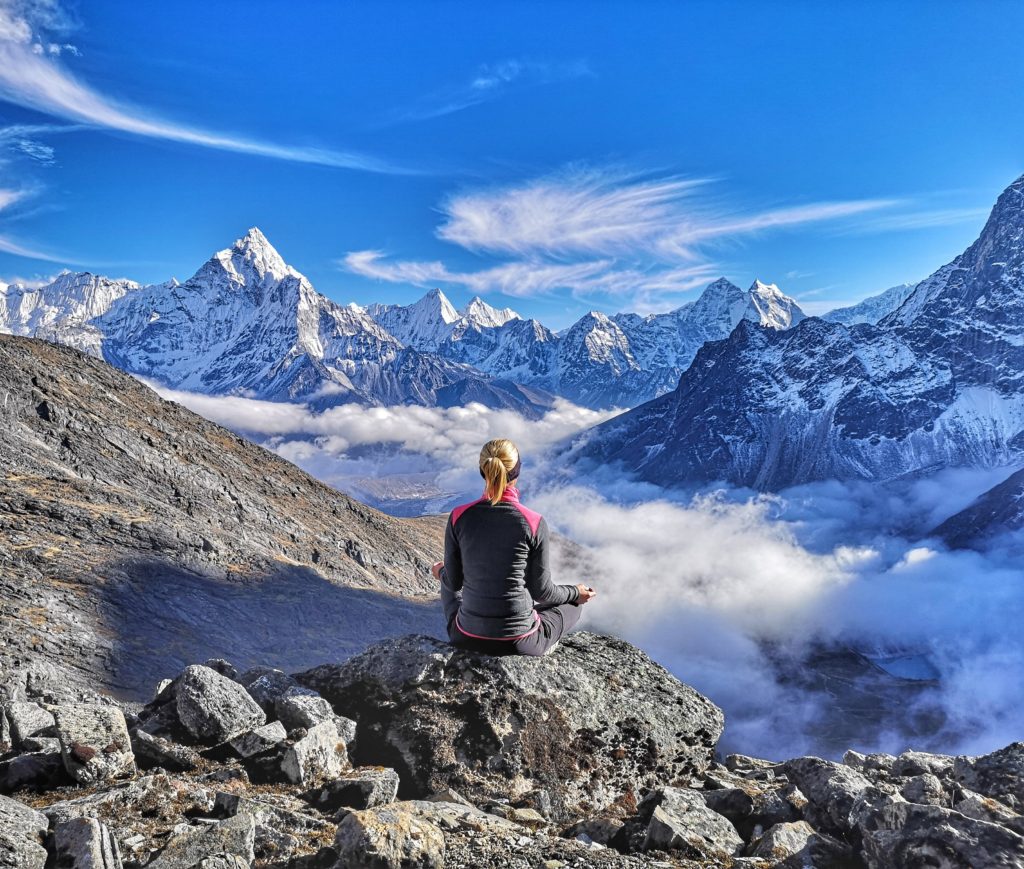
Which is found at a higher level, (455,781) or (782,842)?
(455,781)

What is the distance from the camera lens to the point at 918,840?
643 centimetres

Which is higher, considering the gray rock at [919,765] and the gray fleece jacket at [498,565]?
the gray fleece jacket at [498,565]

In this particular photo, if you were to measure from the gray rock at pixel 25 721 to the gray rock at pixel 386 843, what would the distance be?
17.9 ft

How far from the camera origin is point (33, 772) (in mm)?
7809

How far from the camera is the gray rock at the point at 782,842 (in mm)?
7473

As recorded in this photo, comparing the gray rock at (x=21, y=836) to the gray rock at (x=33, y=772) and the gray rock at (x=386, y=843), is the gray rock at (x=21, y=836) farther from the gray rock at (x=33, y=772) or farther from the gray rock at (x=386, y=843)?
the gray rock at (x=386, y=843)

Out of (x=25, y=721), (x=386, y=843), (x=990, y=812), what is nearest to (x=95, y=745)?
(x=25, y=721)

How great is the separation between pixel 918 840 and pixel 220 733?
28.0 feet

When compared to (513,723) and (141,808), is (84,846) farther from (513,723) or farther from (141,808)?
(513,723)

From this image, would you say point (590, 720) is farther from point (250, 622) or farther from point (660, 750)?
point (250, 622)

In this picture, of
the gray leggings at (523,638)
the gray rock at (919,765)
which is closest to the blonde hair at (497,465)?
the gray leggings at (523,638)

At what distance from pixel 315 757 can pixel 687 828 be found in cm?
473

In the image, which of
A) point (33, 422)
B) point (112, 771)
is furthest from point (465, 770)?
point (33, 422)

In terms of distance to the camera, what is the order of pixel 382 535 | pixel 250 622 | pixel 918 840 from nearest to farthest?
pixel 918 840 → pixel 250 622 → pixel 382 535
